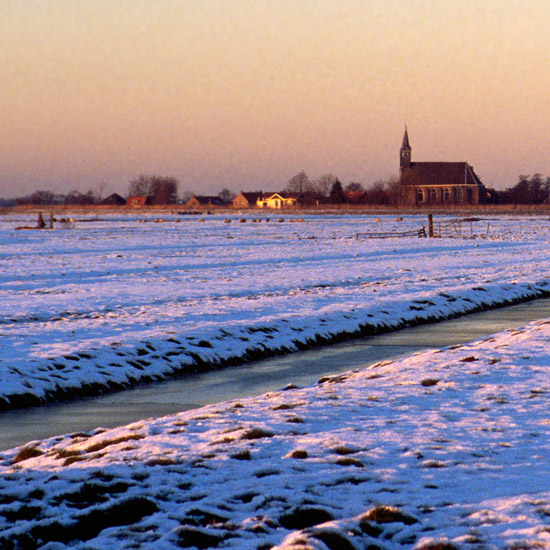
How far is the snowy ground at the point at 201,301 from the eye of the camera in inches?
619

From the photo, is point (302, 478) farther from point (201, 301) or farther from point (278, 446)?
point (201, 301)

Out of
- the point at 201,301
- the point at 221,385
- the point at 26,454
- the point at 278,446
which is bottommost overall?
the point at 221,385

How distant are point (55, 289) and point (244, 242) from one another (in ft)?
109

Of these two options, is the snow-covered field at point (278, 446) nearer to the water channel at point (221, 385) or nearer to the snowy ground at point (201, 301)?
the snowy ground at point (201, 301)

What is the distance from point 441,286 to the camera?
1148 inches

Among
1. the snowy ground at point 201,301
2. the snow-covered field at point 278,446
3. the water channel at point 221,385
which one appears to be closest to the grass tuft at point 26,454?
the snow-covered field at point 278,446

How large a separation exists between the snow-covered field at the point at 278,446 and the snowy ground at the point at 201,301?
8 cm

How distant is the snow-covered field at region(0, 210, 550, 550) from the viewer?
265 inches

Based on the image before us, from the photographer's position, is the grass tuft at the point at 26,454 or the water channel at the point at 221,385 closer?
the grass tuft at the point at 26,454

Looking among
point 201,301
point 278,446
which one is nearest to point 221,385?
point 278,446

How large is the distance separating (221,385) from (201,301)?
374 inches

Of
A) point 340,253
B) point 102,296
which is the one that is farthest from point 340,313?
point 340,253

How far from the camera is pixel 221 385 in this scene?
1486 cm

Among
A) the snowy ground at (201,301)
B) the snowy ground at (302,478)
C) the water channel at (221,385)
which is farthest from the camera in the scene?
the snowy ground at (201,301)
